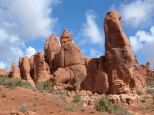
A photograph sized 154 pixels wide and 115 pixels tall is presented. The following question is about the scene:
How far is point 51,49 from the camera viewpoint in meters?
56.9

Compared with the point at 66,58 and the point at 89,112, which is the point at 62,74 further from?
the point at 89,112

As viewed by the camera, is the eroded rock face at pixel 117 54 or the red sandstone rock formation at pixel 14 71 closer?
the eroded rock face at pixel 117 54

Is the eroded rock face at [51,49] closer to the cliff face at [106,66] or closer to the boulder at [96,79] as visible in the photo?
the cliff face at [106,66]

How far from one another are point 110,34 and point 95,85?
533cm

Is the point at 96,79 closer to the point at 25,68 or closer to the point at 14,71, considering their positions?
the point at 25,68

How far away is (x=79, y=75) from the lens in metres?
48.7

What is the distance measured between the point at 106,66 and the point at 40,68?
16050 millimetres

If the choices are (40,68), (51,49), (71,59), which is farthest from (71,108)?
(51,49)

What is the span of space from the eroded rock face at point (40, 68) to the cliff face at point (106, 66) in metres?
0.15

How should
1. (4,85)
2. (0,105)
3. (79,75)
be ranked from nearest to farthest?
1. (0,105)
2. (4,85)
3. (79,75)

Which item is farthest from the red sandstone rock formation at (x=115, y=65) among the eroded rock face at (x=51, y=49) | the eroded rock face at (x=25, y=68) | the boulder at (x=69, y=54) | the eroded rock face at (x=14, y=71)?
the eroded rock face at (x=14, y=71)

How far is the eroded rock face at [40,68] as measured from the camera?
53156 millimetres

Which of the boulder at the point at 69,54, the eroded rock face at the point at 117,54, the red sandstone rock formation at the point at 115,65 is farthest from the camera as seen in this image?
the boulder at the point at 69,54

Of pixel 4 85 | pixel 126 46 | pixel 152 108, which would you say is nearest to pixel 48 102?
pixel 4 85
